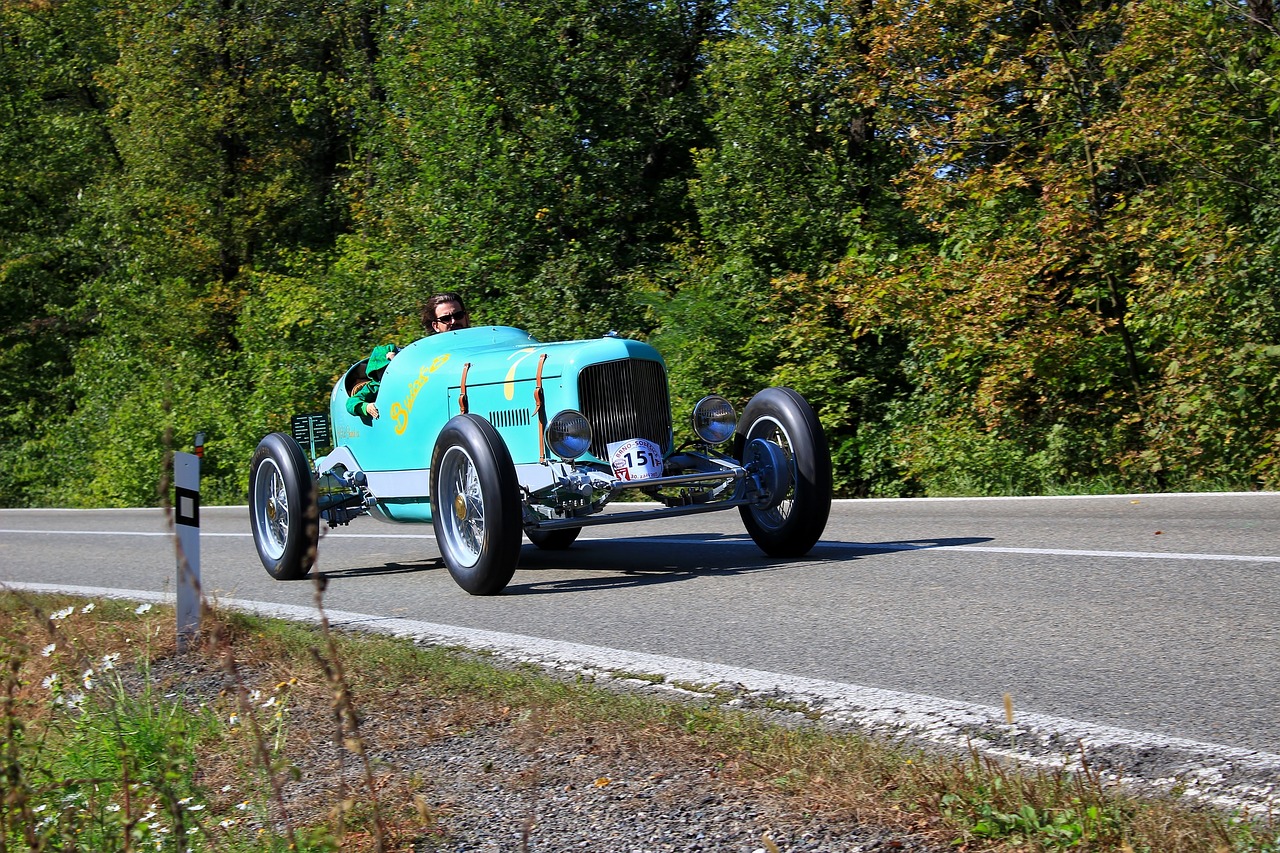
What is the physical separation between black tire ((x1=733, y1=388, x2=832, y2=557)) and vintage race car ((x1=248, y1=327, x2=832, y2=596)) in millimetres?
10

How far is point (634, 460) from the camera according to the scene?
25.5 feet

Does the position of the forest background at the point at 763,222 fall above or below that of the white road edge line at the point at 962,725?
above

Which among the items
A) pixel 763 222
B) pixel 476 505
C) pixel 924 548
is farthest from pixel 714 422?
pixel 763 222

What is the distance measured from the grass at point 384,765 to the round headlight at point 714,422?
300 cm

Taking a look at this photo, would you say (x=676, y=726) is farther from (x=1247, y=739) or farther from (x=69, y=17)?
(x=69, y=17)

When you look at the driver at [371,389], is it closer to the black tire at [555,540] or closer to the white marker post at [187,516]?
the black tire at [555,540]

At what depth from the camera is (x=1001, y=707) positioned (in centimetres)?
424

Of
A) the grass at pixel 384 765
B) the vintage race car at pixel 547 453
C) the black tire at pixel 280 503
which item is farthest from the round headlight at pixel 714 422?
the grass at pixel 384 765

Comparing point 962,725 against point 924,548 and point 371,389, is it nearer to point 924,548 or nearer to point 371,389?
point 924,548

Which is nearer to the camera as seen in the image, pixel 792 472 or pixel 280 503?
pixel 792 472

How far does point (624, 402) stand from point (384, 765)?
14.2 ft

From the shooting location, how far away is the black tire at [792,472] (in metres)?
7.81

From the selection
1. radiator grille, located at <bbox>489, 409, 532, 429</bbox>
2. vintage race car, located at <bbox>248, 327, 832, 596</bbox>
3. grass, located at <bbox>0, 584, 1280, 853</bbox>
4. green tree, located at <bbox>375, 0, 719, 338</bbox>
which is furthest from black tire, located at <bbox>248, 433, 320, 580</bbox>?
green tree, located at <bbox>375, 0, 719, 338</bbox>

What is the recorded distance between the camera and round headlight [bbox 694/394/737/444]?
328 inches
